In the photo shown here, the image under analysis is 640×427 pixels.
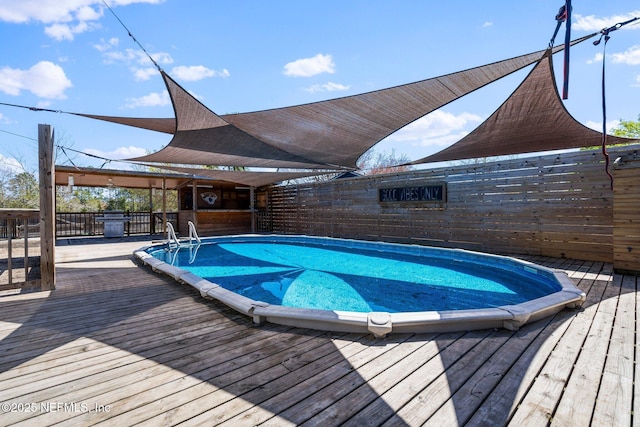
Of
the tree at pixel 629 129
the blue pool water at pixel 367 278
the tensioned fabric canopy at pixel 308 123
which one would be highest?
the tree at pixel 629 129

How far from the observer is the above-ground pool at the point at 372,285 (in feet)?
7.26

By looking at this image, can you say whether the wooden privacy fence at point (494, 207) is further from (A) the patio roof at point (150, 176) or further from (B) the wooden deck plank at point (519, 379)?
(B) the wooden deck plank at point (519, 379)

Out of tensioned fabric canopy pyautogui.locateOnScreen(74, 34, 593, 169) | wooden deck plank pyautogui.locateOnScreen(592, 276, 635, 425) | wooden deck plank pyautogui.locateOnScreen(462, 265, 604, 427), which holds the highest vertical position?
tensioned fabric canopy pyautogui.locateOnScreen(74, 34, 593, 169)

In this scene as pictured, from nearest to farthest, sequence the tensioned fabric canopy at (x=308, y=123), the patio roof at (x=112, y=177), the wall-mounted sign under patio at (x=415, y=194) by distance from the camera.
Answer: the tensioned fabric canopy at (x=308, y=123) < the wall-mounted sign under patio at (x=415, y=194) < the patio roof at (x=112, y=177)

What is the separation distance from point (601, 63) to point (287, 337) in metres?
4.24

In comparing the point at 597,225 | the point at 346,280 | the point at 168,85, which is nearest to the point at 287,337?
the point at 346,280

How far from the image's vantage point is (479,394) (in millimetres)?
1426

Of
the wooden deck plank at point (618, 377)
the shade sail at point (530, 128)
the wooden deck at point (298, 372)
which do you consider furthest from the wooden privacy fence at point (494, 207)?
the wooden deck at point (298, 372)

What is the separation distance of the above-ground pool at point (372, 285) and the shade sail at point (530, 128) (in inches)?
94.0

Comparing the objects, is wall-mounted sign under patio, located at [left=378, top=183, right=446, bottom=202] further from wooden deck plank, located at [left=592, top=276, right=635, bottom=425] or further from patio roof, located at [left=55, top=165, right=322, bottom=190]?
wooden deck plank, located at [left=592, top=276, right=635, bottom=425]

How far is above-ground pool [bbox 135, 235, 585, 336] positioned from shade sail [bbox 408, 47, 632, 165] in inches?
94.0

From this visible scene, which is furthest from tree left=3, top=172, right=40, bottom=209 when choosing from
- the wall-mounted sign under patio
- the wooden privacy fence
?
the wall-mounted sign under patio

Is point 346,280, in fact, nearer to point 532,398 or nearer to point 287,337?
point 287,337

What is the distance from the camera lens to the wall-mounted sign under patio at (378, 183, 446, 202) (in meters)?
7.16
